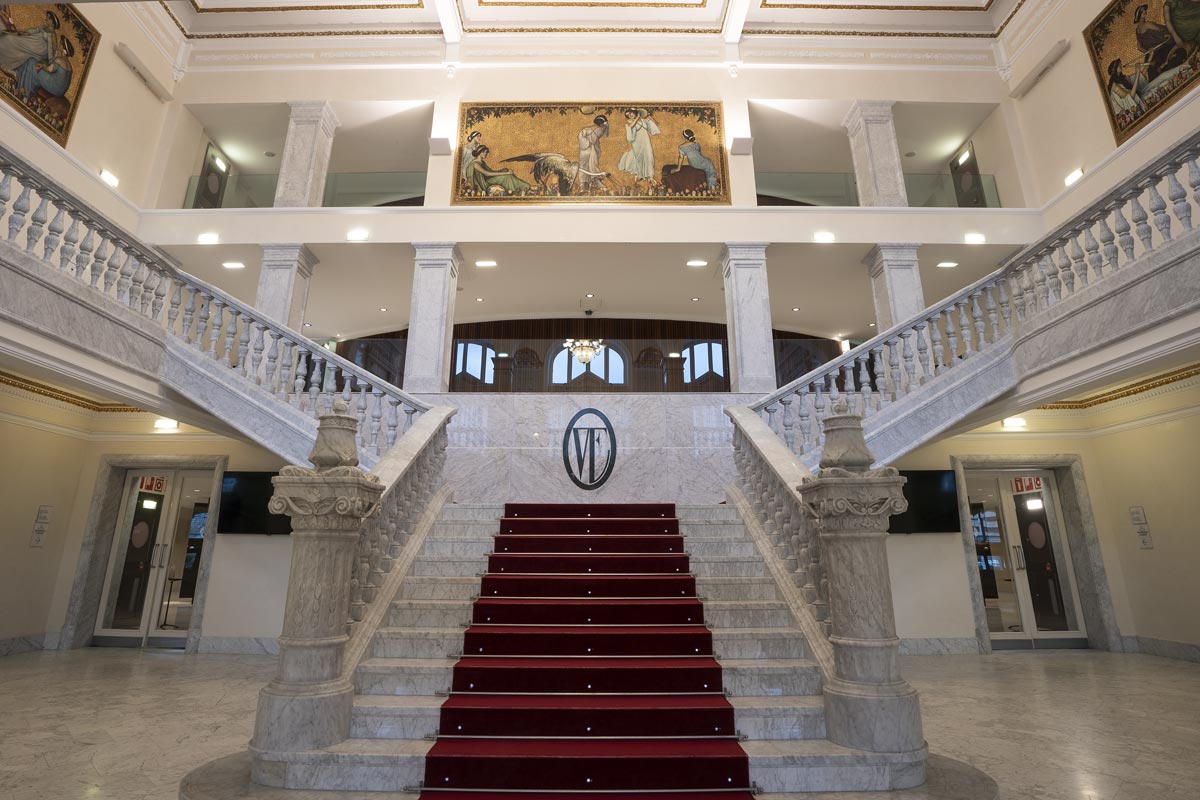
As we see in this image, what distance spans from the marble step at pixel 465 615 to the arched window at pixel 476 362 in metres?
6.50

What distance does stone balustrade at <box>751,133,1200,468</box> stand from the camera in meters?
5.61

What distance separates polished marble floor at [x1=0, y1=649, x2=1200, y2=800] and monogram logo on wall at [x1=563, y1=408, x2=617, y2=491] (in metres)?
4.08

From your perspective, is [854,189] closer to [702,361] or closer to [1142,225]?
[702,361]

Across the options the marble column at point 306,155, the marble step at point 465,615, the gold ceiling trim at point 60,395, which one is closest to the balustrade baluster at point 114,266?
the gold ceiling trim at point 60,395

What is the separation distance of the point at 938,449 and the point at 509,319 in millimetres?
8851

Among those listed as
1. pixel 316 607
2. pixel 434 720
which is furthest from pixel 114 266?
pixel 434 720

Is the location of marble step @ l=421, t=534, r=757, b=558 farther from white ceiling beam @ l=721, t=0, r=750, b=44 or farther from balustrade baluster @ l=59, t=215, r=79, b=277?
white ceiling beam @ l=721, t=0, r=750, b=44

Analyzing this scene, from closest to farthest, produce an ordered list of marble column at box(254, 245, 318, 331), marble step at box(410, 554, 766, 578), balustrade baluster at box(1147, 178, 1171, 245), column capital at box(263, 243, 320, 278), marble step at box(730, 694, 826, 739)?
marble step at box(730, 694, 826, 739)
balustrade baluster at box(1147, 178, 1171, 245)
marble step at box(410, 554, 766, 578)
marble column at box(254, 245, 318, 331)
column capital at box(263, 243, 320, 278)

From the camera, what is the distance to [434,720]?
347 cm

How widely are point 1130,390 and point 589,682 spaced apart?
8.19m

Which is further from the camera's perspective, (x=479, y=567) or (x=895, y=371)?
(x=895, y=371)

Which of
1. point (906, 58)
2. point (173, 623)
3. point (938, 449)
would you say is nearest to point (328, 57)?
point (173, 623)

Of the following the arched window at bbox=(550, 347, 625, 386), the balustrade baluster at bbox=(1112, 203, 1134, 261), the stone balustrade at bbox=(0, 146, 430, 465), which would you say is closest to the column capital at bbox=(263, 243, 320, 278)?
the stone balustrade at bbox=(0, 146, 430, 465)

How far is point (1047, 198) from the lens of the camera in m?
9.96
